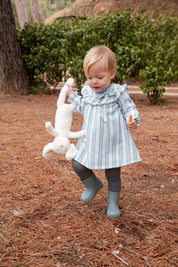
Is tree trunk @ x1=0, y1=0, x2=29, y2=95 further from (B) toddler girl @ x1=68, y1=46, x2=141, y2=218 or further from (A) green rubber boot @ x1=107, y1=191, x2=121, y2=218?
(A) green rubber boot @ x1=107, y1=191, x2=121, y2=218

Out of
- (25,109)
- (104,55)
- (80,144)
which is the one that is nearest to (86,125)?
(80,144)

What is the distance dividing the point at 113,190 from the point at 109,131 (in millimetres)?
540

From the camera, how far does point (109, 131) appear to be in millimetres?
2365

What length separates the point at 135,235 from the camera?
230 cm

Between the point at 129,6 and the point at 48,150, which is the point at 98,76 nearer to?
the point at 48,150

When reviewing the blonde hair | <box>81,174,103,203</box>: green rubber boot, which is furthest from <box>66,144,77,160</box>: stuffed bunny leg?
the blonde hair

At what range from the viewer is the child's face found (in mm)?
2289

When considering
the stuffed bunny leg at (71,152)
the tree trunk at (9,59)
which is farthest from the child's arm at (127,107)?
the tree trunk at (9,59)

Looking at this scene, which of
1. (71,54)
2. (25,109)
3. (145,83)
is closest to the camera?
(25,109)

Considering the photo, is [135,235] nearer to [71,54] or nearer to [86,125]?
[86,125]

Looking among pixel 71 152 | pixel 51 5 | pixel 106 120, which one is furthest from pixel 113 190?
pixel 51 5

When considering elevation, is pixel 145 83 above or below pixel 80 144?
below

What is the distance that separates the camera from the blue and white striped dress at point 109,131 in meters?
2.37

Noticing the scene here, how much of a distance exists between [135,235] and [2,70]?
23.4 ft
